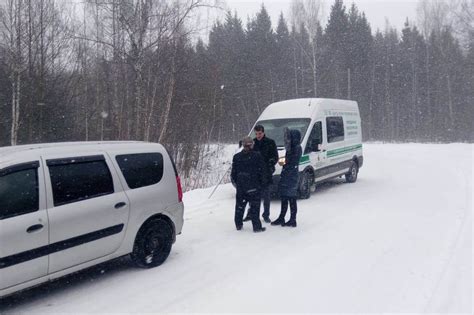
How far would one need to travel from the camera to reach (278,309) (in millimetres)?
4305

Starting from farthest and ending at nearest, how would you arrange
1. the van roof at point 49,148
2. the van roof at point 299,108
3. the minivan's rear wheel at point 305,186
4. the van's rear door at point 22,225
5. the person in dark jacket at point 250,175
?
the van roof at point 299,108
the minivan's rear wheel at point 305,186
the person in dark jacket at point 250,175
the van roof at point 49,148
the van's rear door at point 22,225

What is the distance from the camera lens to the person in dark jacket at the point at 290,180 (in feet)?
25.4

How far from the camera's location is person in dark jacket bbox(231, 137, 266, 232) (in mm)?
7254

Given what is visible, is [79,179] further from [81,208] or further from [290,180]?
[290,180]

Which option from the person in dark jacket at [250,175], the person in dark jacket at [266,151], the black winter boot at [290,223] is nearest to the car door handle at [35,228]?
the person in dark jacket at [250,175]

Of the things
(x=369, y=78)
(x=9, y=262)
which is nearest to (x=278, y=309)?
(x=9, y=262)

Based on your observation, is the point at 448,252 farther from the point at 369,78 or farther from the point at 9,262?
the point at 369,78

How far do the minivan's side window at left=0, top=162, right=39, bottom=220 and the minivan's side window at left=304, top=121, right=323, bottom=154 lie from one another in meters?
7.47

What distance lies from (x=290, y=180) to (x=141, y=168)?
317 cm

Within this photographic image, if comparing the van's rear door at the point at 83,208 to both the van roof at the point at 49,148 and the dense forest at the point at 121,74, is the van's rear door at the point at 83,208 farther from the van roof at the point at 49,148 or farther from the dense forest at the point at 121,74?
the dense forest at the point at 121,74

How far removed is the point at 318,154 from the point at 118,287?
7.49 meters

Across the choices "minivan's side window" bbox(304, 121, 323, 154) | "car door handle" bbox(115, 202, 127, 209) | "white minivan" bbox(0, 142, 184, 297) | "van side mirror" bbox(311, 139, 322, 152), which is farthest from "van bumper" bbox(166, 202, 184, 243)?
"van side mirror" bbox(311, 139, 322, 152)

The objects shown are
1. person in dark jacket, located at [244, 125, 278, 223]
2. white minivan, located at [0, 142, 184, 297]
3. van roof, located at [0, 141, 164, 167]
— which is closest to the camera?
white minivan, located at [0, 142, 184, 297]

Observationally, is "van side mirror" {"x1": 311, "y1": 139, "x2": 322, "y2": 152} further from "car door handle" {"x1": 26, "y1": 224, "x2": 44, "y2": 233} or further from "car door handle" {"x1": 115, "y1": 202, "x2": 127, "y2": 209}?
"car door handle" {"x1": 26, "y1": 224, "x2": 44, "y2": 233}
